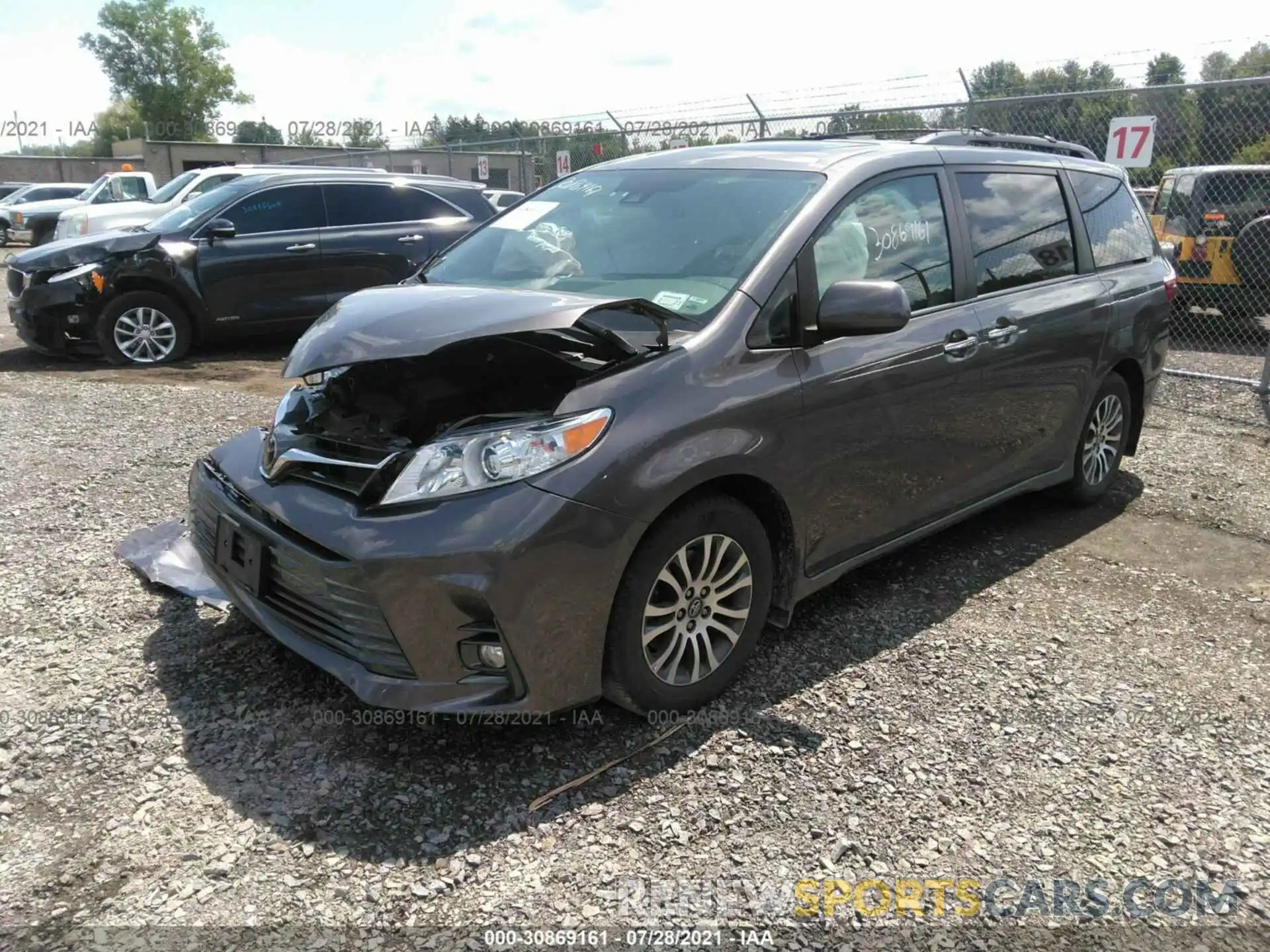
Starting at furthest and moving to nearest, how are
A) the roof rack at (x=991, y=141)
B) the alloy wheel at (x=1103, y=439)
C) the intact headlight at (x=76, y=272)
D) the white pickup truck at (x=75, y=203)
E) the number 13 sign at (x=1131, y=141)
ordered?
the white pickup truck at (x=75, y=203), the number 13 sign at (x=1131, y=141), the intact headlight at (x=76, y=272), the alloy wheel at (x=1103, y=439), the roof rack at (x=991, y=141)

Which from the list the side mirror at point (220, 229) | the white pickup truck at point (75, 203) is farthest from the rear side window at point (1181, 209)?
the white pickup truck at point (75, 203)

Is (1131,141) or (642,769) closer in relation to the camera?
(642,769)

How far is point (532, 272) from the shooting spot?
3.82m

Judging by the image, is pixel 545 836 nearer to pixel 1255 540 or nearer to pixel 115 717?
pixel 115 717

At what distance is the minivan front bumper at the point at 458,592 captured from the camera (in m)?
2.63

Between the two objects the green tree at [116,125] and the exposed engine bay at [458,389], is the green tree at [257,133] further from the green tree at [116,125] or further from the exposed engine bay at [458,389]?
the exposed engine bay at [458,389]

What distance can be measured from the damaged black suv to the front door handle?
11 millimetres

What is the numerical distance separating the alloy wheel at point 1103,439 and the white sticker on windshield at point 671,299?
2.84 m

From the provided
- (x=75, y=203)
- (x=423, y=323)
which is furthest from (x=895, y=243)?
(x=75, y=203)

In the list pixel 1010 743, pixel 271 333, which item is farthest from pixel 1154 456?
pixel 271 333

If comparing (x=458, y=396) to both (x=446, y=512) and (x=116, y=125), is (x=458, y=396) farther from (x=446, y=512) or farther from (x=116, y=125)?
(x=116, y=125)

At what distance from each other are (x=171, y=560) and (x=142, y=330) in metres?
5.52

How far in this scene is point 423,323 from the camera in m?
2.97

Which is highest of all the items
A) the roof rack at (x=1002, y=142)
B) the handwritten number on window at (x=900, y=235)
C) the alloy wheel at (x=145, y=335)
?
the roof rack at (x=1002, y=142)
